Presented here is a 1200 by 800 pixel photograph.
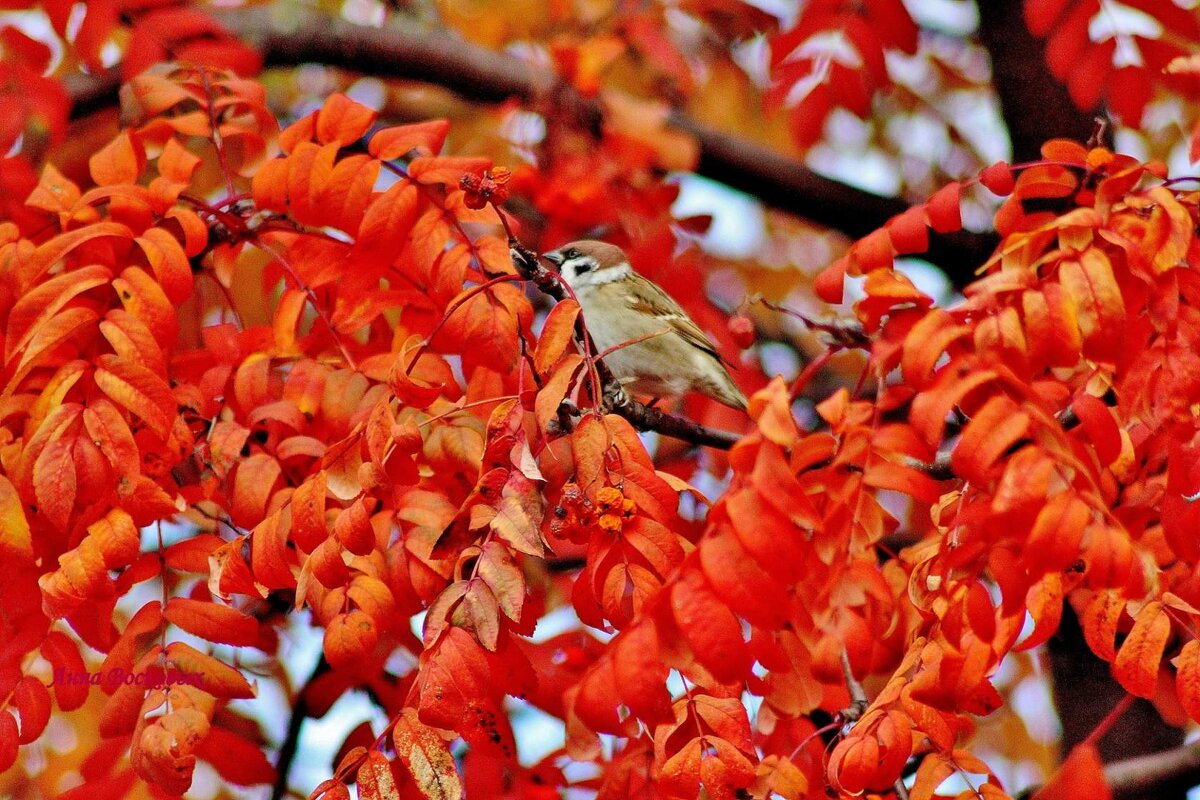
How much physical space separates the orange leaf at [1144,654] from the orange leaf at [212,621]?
6.42 feet

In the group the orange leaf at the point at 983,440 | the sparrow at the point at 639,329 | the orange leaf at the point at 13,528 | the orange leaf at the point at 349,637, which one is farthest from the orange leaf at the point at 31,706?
the sparrow at the point at 639,329

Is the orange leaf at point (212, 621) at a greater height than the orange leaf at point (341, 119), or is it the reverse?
the orange leaf at point (341, 119)

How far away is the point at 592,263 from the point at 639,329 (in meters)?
0.47

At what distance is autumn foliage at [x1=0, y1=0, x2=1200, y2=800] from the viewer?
233 cm

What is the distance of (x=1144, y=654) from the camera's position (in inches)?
98.3

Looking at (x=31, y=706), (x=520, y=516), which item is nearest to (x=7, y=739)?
(x=31, y=706)

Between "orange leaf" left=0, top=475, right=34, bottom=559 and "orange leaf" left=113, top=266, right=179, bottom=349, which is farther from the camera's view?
"orange leaf" left=113, top=266, right=179, bottom=349

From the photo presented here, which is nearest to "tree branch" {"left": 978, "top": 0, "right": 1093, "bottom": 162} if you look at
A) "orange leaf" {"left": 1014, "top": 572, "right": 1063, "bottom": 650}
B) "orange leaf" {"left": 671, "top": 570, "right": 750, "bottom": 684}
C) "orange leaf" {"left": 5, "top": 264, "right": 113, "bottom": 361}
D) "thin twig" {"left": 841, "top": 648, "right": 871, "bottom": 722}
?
"thin twig" {"left": 841, "top": 648, "right": 871, "bottom": 722}

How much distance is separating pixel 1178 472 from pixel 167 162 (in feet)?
9.33

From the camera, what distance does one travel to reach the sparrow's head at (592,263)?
560 centimetres

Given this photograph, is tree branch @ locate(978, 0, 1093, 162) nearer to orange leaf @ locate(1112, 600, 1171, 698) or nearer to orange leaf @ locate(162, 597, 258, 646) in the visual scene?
orange leaf @ locate(1112, 600, 1171, 698)

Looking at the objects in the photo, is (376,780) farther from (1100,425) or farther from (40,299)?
(1100,425)

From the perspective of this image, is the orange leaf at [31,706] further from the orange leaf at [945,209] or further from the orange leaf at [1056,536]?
the orange leaf at [945,209]

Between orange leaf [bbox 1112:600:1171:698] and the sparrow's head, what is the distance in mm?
3389
